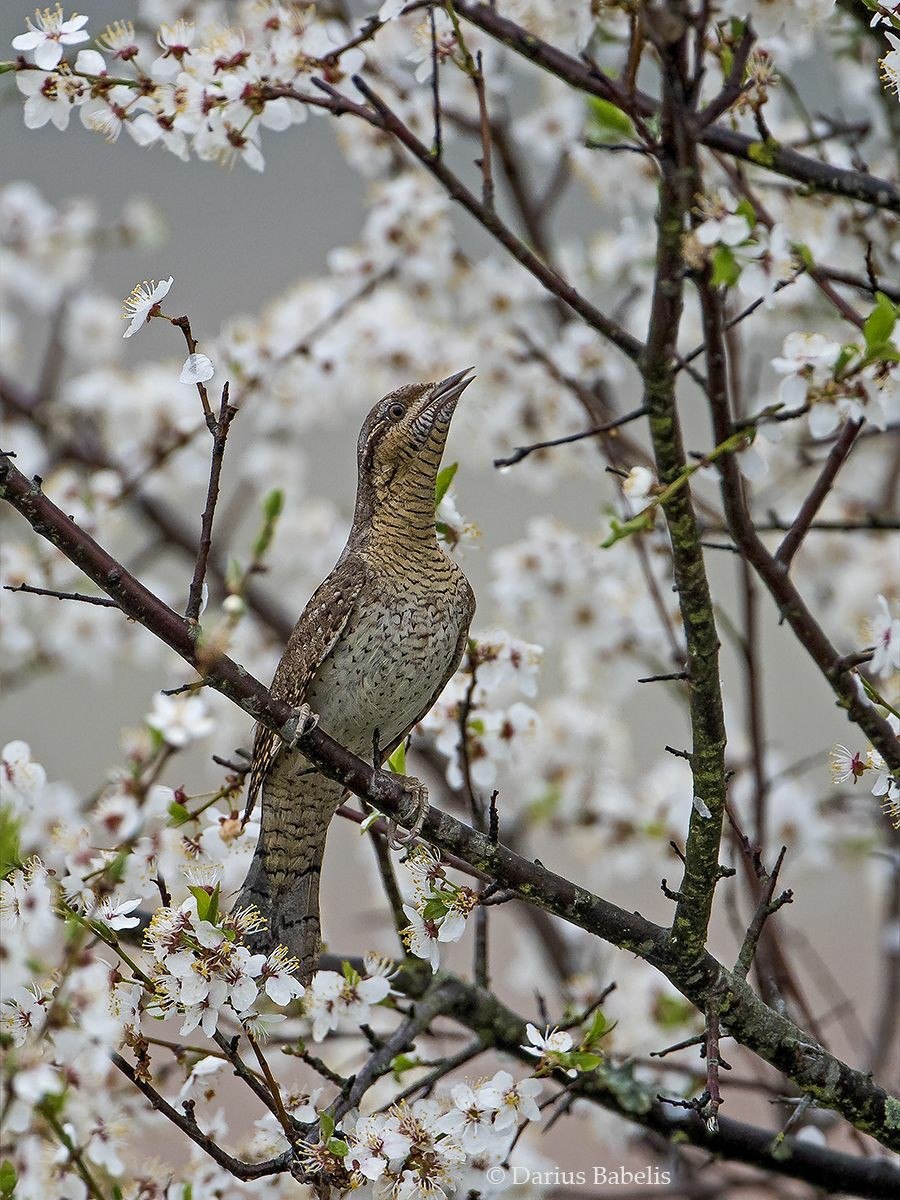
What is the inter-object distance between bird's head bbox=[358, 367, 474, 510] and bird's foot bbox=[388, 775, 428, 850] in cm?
83

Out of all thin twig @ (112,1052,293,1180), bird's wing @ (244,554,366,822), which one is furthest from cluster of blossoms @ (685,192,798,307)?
thin twig @ (112,1052,293,1180)

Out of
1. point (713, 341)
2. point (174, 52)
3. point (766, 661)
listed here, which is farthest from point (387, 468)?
point (766, 661)

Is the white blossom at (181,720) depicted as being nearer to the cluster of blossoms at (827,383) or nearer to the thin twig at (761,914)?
the thin twig at (761,914)

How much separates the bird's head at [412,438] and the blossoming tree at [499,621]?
0.10 meters

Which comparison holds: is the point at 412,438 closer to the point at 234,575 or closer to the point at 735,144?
the point at 234,575

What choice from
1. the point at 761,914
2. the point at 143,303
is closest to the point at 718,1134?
the point at 761,914

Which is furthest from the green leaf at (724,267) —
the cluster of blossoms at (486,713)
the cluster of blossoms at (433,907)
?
the cluster of blossoms at (486,713)

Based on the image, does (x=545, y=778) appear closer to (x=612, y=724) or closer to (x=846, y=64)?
(x=612, y=724)

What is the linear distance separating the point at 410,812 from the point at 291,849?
2.68ft

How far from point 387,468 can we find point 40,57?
118cm

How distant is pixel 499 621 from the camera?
15.7ft

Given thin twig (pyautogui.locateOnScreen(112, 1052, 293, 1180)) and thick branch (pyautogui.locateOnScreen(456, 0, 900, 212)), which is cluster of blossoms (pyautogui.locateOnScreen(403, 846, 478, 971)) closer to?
thin twig (pyautogui.locateOnScreen(112, 1052, 293, 1180))

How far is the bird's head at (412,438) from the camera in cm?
301

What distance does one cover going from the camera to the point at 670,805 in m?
4.29
